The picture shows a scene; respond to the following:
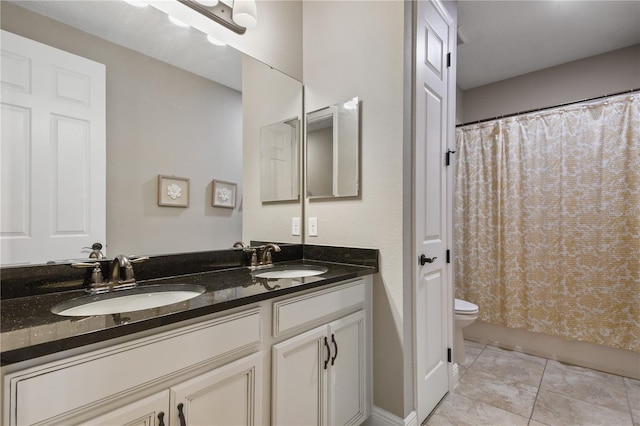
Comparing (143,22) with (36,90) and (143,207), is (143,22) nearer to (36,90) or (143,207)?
(36,90)

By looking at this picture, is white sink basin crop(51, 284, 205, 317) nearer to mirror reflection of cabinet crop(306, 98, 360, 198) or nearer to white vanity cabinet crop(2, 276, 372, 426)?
white vanity cabinet crop(2, 276, 372, 426)

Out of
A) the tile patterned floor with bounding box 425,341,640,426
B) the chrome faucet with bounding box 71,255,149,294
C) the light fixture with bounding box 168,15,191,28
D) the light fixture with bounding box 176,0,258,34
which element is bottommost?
the tile patterned floor with bounding box 425,341,640,426

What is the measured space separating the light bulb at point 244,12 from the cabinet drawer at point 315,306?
138 centimetres

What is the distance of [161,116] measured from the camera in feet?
4.42

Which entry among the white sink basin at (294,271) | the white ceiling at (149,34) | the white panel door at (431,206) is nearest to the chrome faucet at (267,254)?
the white sink basin at (294,271)

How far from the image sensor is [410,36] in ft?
5.24

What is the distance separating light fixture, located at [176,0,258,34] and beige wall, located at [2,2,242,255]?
1.04 ft

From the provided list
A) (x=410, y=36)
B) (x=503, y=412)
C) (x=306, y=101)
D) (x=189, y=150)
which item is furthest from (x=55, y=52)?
(x=503, y=412)

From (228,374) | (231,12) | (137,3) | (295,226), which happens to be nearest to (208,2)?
(231,12)

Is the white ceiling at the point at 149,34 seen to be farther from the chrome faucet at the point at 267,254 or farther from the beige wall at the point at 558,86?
the beige wall at the point at 558,86

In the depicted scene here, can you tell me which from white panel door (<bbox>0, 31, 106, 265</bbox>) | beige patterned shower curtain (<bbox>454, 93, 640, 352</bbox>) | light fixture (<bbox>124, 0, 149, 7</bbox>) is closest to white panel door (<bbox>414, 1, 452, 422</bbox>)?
beige patterned shower curtain (<bbox>454, 93, 640, 352</bbox>)

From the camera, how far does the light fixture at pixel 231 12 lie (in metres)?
1.48

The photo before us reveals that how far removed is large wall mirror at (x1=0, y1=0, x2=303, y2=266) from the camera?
1154 millimetres

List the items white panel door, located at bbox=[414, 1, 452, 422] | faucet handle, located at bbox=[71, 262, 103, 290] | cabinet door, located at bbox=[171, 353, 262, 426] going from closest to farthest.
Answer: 1. cabinet door, located at bbox=[171, 353, 262, 426]
2. faucet handle, located at bbox=[71, 262, 103, 290]
3. white panel door, located at bbox=[414, 1, 452, 422]
